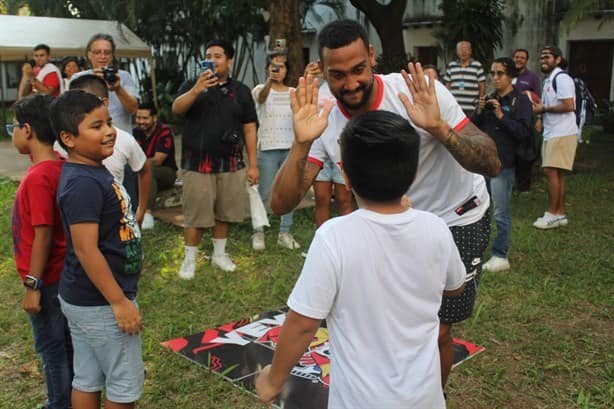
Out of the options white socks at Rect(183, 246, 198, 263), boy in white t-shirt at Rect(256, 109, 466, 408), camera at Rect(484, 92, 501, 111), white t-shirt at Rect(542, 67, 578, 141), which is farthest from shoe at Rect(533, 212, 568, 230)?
boy in white t-shirt at Rect(256, 109, 466, 408)

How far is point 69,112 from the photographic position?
2.46 meters

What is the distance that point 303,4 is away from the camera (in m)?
17.6

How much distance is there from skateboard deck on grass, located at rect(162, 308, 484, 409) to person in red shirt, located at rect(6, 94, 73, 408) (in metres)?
0.98

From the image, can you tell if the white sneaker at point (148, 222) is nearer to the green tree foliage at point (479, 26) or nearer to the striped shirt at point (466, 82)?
the striped shirt at point (466, 82)

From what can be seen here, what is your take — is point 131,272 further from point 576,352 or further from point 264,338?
point 576,352

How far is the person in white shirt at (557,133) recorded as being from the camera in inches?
261

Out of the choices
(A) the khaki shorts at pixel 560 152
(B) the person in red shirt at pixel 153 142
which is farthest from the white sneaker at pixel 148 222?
(A) the khaki shorts at pixel 560 152

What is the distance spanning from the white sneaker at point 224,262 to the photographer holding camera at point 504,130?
6.91 ft

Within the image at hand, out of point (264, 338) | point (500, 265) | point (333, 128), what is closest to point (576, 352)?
point (500, 265)

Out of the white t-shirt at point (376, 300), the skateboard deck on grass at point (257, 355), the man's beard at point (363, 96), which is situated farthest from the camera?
the skateboard deck on grass at point (257, 355)

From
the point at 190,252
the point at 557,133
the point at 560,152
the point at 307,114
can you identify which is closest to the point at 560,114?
the point at 557,133

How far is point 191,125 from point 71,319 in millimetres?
2736

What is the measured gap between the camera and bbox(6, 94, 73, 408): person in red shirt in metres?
2.63

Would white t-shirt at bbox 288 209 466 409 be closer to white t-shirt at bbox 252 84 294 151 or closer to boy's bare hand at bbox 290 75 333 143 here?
boy's bare hand at bbox 290 75 333 143
